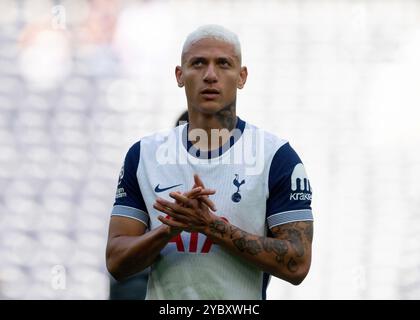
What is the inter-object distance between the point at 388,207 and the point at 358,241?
22.0 inches

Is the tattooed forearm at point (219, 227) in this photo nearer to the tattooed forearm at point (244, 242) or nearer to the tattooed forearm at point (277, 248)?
the tattooed forearm at point (244, 242)

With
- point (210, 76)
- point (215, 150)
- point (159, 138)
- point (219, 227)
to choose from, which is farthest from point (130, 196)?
point (210, 76)

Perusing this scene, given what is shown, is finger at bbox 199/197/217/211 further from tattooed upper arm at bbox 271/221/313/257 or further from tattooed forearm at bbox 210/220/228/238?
tattooed upper arm at bbox 271/221/313/257

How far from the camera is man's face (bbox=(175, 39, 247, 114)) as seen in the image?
3.61 metres

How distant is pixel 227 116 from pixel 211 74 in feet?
0.73

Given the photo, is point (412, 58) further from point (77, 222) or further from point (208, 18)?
point (77, 222)

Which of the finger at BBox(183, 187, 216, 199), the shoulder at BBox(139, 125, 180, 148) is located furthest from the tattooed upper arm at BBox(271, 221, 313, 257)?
the shoulder at BBox(139, 125, 180, 148)

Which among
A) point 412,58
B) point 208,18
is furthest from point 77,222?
point 412,58

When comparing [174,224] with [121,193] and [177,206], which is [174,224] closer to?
[177,206]

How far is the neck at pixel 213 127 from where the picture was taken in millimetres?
3701

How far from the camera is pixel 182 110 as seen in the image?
31.2ft

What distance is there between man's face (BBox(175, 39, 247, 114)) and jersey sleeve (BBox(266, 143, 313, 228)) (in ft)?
1.15
